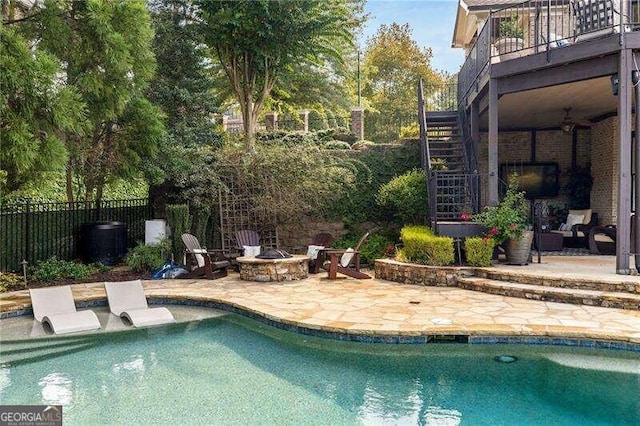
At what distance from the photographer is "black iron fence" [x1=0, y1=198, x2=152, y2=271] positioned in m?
9.31

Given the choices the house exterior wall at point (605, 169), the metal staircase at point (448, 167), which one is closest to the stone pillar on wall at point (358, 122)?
the metal staircase at point (448, 167)

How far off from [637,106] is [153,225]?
9.28 metres

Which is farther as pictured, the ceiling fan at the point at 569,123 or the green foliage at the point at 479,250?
the ceiling fan at the point at 569,123

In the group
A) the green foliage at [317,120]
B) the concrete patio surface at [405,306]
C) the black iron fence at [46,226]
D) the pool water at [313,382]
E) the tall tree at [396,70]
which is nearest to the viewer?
the pool water at [313,382]

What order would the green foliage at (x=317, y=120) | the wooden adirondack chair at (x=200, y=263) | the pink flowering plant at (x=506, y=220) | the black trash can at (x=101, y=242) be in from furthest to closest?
1. the green foliage at (x=317, y=120)
2. the black trash can at (x=101, y=242)
3. the wooden adirondack chair at (x=200, y=263)
4. the pink flowering plant at (x=506, y=220)

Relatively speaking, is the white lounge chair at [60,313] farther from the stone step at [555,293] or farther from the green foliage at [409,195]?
the green foliage at [409,195]

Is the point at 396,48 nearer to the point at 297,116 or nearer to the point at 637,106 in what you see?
the point at 297,116

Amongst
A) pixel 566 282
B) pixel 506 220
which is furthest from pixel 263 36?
pixel 566 282

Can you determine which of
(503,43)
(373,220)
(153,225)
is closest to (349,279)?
(373,220)

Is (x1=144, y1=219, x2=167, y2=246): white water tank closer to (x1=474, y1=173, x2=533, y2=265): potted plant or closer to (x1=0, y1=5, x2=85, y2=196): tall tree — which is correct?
(x1=0, y1=5, x2=85, y2=196): tall tree

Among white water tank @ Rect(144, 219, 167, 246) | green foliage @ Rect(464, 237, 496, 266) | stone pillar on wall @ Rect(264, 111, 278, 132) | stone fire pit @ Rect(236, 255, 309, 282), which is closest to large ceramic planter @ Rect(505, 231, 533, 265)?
green foliage @ Rect(464, 237, 496, 266)

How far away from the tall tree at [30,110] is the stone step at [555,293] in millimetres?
6788

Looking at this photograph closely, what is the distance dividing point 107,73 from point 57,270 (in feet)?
12.6

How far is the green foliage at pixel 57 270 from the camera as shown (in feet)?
30.1
